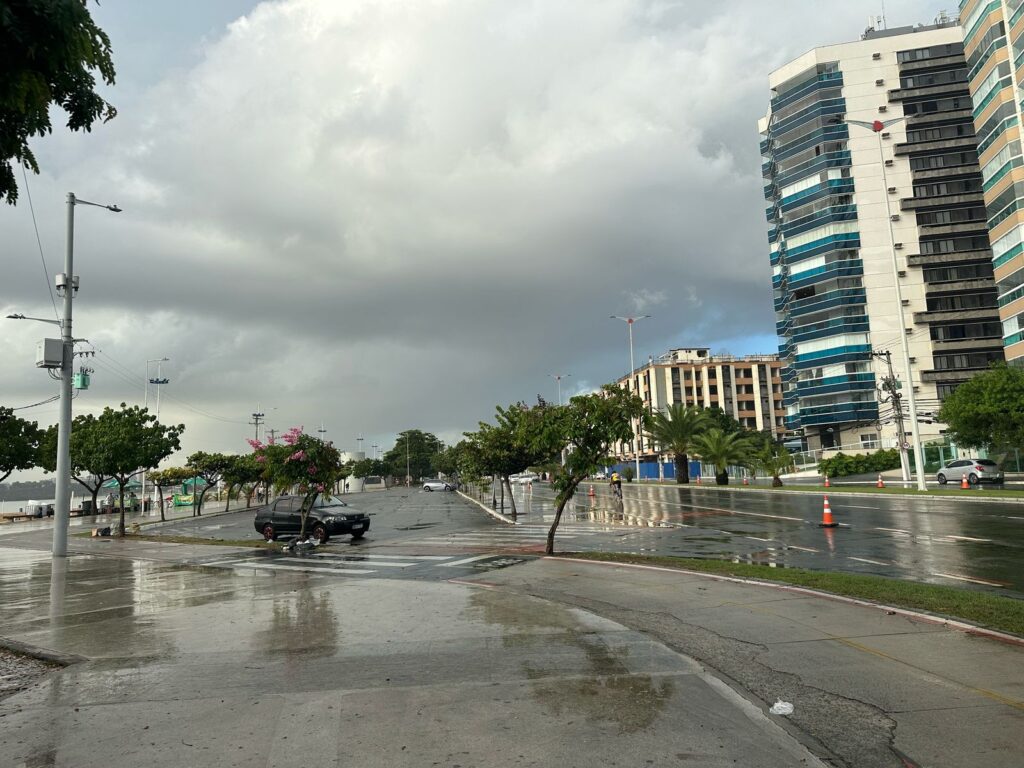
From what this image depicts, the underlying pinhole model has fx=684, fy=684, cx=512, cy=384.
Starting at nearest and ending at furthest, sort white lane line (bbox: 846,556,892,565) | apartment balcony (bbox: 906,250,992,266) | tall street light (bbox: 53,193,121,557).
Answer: white lane line (bbox: 846,556,892,565), tall street light (bbox: 53,193,121,557), apartment balcony (bbox: 906,250,992,266)

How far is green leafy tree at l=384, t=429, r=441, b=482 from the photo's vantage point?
14812cm

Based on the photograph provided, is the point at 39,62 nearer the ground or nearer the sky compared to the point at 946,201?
nearer the ground

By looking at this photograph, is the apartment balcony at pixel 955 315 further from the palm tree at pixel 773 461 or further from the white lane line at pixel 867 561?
the white lane line at pixel 867 561

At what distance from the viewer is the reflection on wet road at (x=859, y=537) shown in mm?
12531

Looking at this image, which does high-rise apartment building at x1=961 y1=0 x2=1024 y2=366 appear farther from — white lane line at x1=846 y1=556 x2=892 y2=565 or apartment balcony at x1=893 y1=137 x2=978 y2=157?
white lane line at x1=846 y1=556 x2=892 y2=565

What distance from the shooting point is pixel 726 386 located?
420 feet

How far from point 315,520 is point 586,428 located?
35.5 ft

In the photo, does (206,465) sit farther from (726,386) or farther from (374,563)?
(726,386)

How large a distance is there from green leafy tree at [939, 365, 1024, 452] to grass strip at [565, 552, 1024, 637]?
31.7 meters

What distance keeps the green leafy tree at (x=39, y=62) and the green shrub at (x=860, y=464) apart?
64409mm

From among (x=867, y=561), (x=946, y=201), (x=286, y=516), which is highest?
(x=946, y=201)

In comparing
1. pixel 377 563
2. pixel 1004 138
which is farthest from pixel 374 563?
pixel 1004 138

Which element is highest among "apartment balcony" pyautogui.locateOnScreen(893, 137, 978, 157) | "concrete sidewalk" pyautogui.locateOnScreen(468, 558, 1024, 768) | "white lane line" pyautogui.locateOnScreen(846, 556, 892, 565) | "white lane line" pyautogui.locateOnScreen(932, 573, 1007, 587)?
"apartment balcony" pyautogui.locateOnScreen(893, 137, 978, 157)

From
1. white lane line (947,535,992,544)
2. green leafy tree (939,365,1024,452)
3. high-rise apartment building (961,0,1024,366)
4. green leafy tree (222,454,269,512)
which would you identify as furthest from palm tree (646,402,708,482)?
white lane line (947,535,992,544)
